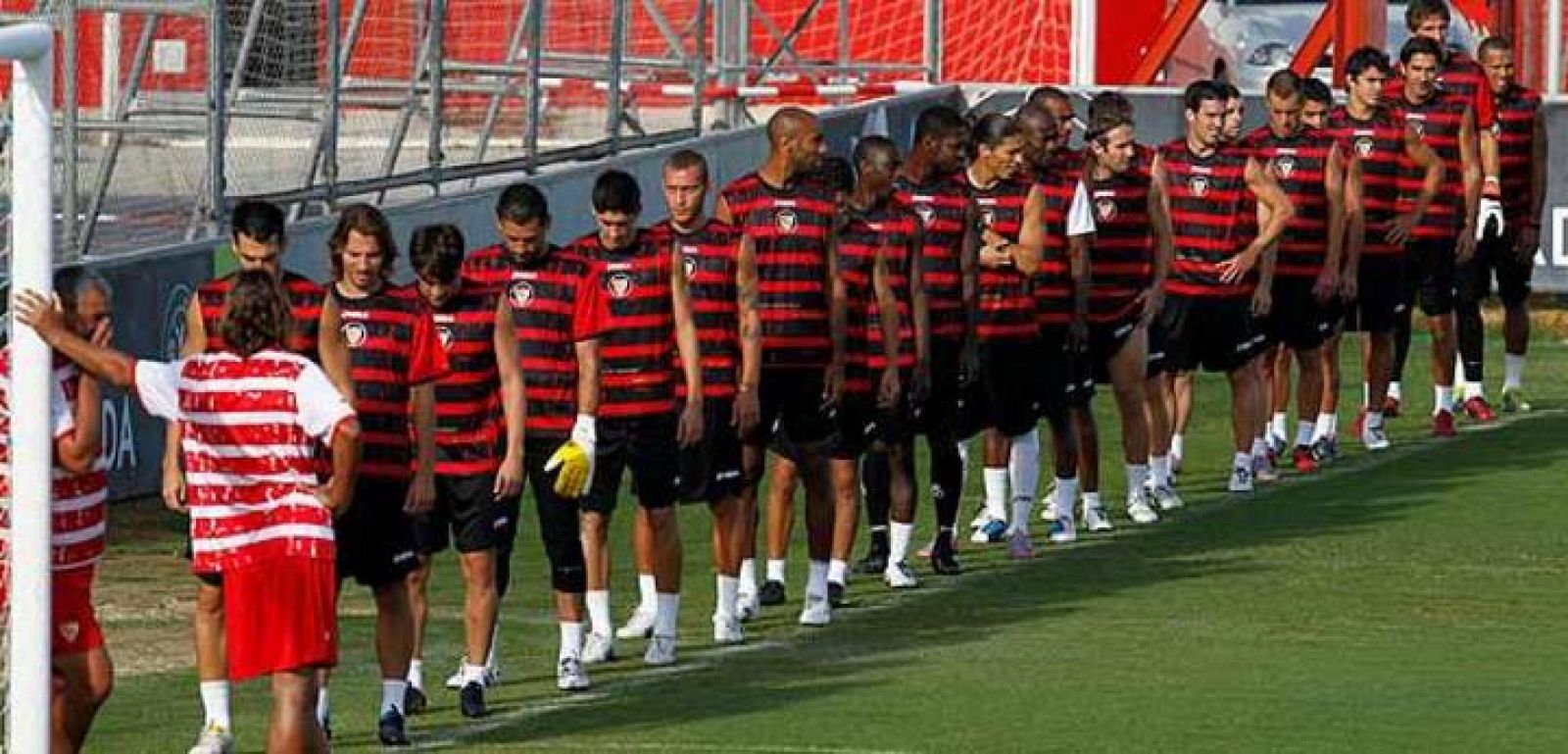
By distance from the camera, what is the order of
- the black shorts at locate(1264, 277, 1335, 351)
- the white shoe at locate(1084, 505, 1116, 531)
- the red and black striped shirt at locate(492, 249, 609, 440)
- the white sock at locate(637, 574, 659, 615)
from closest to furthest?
the red and black striped shirt at locate(492, 249, 609, 440)
the white sock at locate(637, 574, 659, 615)
the white shoe at locate(1084, 505, 1116, 531)
the black shorts at locate(1264, 277, 1335, 351)

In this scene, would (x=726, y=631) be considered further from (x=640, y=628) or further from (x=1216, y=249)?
(x=1216, y=249)

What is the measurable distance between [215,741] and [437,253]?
76.9 inches

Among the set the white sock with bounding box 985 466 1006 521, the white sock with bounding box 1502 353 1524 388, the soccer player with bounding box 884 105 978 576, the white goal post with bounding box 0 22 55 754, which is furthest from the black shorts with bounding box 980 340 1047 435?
the white goal post with bounding box 0 22 55 754

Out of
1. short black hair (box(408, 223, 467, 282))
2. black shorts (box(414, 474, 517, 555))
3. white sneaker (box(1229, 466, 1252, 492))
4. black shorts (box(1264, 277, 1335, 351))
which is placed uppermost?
short black hair (box(408, 223, 467, 282))

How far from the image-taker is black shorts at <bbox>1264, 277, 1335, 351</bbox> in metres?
21.2

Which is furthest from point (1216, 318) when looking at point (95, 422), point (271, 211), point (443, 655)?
point (95, 422)

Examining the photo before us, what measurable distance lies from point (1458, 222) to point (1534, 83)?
904cm

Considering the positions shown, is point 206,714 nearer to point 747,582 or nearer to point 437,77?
point 747,582

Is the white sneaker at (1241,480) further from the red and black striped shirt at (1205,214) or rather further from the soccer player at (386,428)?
the soccer player at (386,428)

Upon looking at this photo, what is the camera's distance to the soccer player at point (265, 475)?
11008mm

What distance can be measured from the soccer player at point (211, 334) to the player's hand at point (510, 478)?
3.54ft

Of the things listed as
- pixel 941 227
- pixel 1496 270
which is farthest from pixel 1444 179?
pixel 941 227

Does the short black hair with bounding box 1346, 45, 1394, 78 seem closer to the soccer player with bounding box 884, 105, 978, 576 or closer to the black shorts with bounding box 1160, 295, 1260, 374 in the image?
the black shorts with bounding box 1160, 295, 1260, 374

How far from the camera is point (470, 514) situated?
1377 cm
